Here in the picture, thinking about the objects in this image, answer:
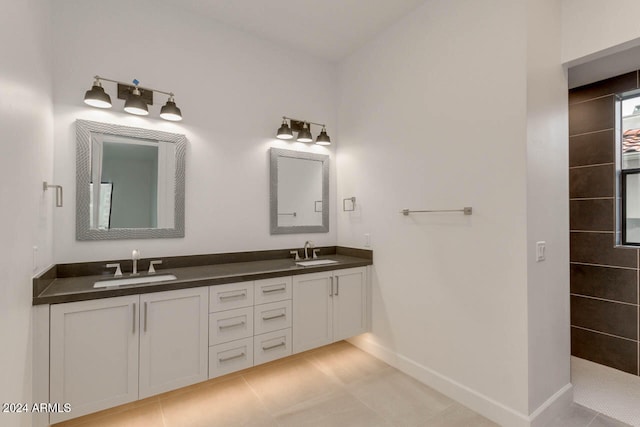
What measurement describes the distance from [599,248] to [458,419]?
6.62 ft

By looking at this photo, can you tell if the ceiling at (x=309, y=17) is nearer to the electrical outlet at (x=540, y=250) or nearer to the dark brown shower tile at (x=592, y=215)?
the electrical outlet at (x=540, y=250)

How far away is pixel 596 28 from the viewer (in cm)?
198

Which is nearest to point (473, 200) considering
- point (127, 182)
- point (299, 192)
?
point (299, 192)

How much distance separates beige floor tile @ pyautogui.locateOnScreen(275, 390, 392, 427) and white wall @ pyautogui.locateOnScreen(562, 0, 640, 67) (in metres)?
2.80

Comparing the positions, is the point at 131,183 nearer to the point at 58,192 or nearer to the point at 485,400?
the point at 58,192

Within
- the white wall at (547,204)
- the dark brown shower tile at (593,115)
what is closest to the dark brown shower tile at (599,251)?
the white wall at (547,204)

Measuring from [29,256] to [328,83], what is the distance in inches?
117

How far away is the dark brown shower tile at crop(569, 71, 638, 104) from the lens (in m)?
2.52

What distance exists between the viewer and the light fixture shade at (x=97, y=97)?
1.99 metres

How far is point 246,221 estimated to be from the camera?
9.39 feet

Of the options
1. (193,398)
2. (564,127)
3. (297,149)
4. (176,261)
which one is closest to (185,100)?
(297,149)

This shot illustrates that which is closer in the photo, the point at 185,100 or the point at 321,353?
the point at 185,100

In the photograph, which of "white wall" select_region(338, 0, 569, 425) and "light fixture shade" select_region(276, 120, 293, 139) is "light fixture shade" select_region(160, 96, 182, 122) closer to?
"light fixture shade" select_region(276, 120, 293, 139)

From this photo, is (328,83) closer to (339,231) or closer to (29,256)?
(339,231)
